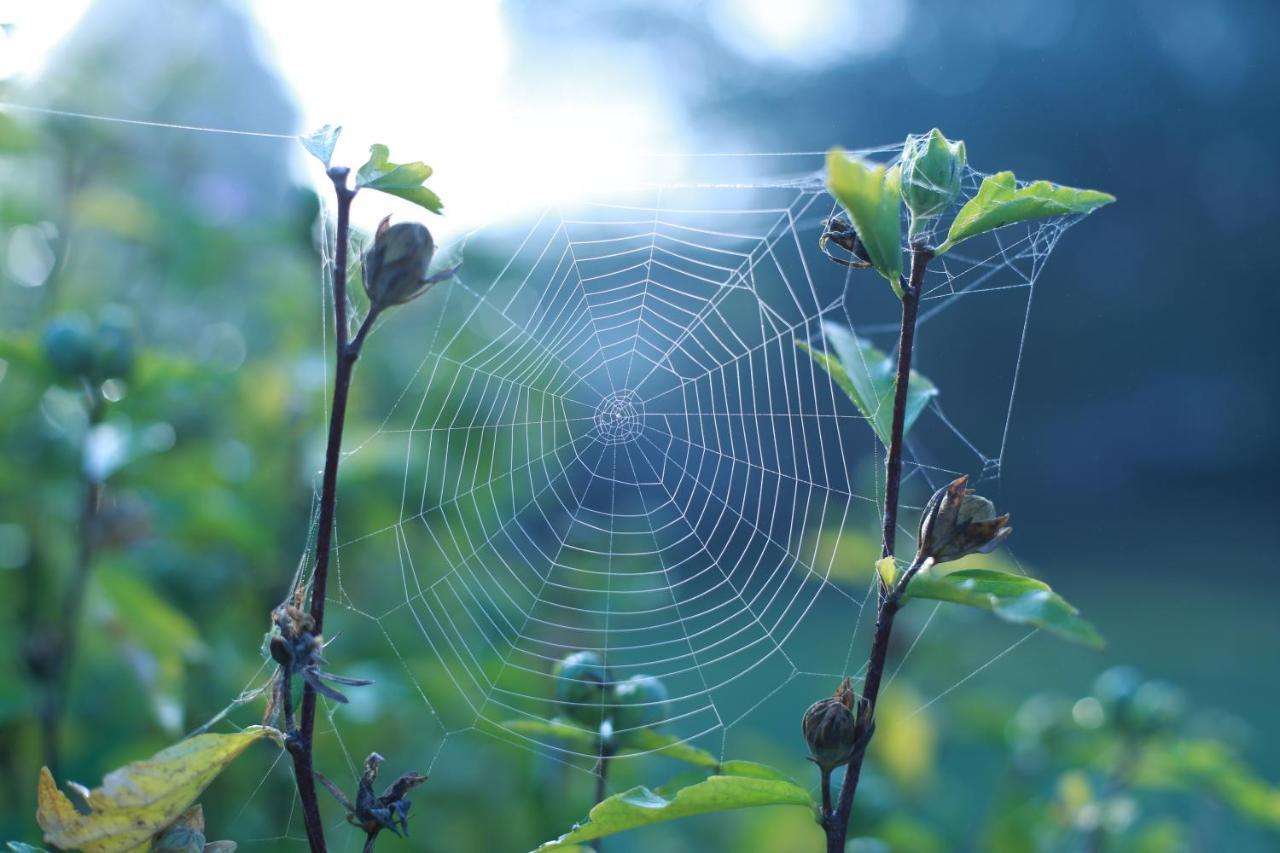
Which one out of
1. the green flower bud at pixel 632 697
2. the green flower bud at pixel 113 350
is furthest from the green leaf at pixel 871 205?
the green flower bud at pixel 113 350

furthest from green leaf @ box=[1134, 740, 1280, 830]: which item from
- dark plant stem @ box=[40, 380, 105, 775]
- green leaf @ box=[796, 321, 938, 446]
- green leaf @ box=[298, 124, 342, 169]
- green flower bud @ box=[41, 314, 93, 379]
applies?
green flower bud @ box=[41, 314, 93, 379]

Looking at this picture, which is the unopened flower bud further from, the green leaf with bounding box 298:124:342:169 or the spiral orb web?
the spiral orb web

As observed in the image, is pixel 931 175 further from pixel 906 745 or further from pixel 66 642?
pixel 906 745

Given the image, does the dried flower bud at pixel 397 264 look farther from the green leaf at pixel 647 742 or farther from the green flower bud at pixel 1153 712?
the green flower bud at pixel 1153 712

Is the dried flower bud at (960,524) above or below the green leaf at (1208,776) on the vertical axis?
above

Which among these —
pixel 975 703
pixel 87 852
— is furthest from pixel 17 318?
pixel 975 703

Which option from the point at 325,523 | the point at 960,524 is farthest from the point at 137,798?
the point at 960,524
